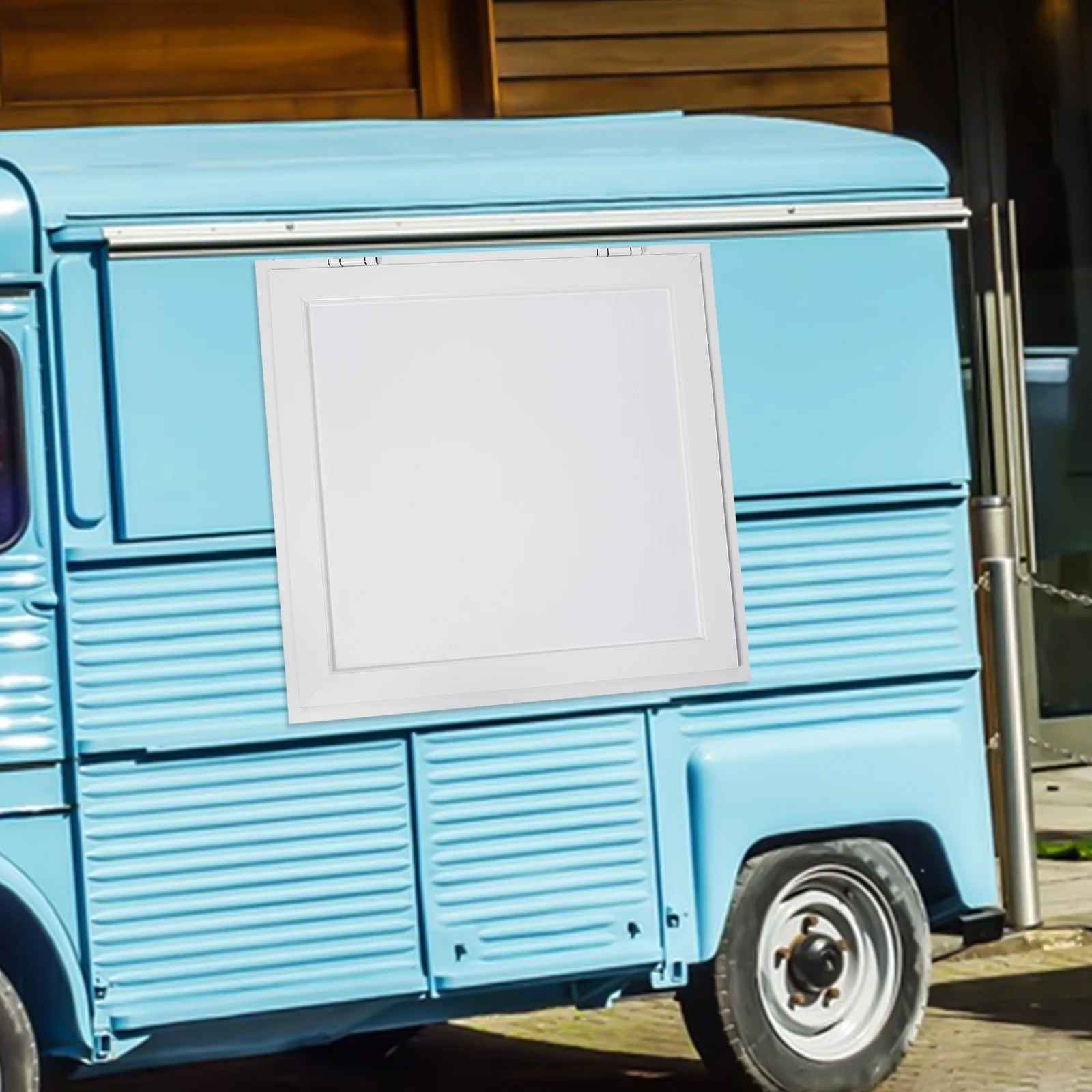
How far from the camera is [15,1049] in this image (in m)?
6.22

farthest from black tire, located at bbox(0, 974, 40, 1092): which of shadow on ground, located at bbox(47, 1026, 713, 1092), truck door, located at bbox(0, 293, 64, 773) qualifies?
shadow on ground, located at bbox(47, 1026, 713, 1092)

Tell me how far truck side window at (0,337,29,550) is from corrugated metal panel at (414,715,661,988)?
111 centimetres

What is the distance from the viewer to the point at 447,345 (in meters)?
6.66

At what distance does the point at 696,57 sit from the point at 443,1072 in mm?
4493

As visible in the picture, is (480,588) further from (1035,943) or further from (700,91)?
(700,91)

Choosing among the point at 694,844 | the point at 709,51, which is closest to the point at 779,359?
the point at 694,844

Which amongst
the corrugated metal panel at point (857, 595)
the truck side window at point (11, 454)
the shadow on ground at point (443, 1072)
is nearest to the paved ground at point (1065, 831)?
the shadow on ground at point (443, 1072)

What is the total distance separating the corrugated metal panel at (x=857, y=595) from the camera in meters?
6.97

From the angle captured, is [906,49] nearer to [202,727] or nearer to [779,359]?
[779,359]

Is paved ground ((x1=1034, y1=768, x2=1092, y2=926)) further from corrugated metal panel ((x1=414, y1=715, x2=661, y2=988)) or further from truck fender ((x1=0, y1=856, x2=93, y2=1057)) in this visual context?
truck fender ((x1=0, y1=856, x2=93, y2=1057))

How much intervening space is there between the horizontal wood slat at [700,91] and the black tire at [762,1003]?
4106 mm

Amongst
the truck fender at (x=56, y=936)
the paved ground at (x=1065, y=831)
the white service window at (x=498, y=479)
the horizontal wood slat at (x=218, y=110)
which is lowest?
the paved ground at (x=1065, y=831)

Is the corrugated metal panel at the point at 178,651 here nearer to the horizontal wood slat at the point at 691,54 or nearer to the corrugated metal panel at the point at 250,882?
the corrugated metal panel at the point at 250,882

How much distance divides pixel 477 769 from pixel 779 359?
4.38 feet
